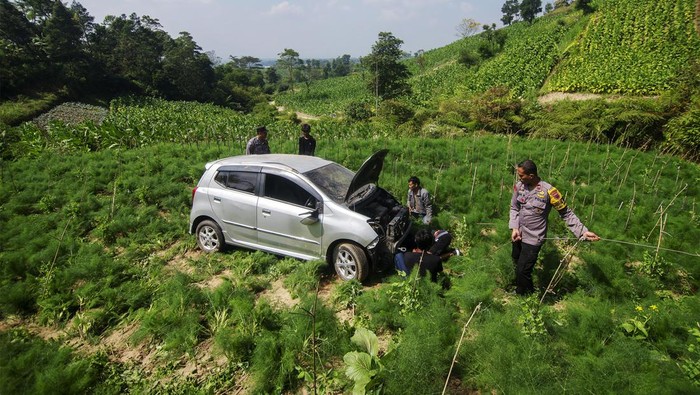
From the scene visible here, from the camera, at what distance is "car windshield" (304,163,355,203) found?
5.16 metres

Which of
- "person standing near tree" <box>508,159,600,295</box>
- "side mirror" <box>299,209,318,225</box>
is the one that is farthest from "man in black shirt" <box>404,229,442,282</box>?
"side mirror" <box>299,209,318,225</box>

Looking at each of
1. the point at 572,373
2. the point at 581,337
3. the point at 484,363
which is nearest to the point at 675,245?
the point at 581,337

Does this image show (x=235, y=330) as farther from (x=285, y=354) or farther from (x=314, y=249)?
(x=314, y=249)

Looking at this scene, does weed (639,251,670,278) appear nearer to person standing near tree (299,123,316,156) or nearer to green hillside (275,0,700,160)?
person standing near tree (299,123,316,156)

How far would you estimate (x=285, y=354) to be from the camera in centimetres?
340

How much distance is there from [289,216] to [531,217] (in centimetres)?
334

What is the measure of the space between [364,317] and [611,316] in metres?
2.76

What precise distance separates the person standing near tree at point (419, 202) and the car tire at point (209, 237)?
342cm

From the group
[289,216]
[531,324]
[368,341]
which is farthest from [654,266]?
[289,216]

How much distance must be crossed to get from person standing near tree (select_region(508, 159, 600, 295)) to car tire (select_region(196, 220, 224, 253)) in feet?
15.3

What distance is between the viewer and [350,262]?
15.9ft

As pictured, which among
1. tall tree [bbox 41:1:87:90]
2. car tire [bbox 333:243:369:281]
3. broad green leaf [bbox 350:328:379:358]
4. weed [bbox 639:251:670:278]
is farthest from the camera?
tall tree [bbox 41:1:87:90]

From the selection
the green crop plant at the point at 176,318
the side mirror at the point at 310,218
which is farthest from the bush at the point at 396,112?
the green crop plant at the point at 176,318

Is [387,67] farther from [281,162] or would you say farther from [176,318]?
[176,318]
